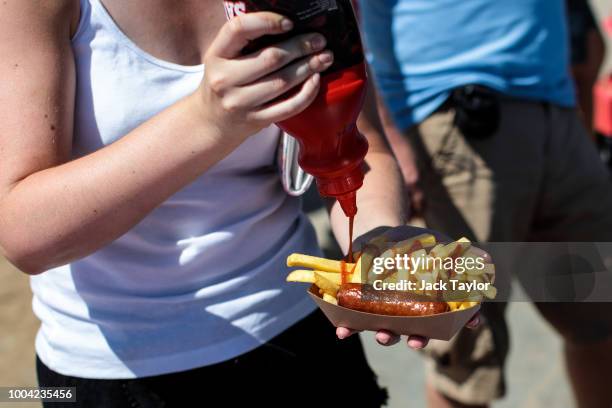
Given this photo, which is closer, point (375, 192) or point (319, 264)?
point (319, 264)

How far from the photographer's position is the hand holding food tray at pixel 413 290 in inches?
52.9

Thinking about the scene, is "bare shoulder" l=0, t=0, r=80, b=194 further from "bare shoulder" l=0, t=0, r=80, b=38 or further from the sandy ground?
the sandy ground

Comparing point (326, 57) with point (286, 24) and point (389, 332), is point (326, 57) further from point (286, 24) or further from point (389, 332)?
point (389, 332)

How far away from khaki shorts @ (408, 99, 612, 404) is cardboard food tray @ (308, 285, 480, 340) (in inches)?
54.1

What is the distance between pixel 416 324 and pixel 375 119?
0.50 meters

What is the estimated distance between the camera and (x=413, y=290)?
1.36 meters

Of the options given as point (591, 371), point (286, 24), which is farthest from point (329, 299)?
point (591, 371)

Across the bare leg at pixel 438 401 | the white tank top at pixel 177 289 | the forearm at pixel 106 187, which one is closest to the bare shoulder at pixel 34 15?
the forearm at pixel 106 187

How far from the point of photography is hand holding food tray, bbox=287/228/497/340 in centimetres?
134

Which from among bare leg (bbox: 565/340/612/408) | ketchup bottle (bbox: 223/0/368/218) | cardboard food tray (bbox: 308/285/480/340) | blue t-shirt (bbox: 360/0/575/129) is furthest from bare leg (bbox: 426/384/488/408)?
ketchup bottle (bbox: 223/0/368/218)

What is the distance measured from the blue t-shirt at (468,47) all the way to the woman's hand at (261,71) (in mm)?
1573

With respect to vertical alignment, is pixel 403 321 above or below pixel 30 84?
below

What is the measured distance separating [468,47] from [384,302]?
150 cm

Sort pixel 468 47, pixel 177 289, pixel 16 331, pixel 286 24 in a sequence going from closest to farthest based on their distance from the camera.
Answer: pixel 286 24
pixel 177 289
pixel 468 47
pixel 16 331
